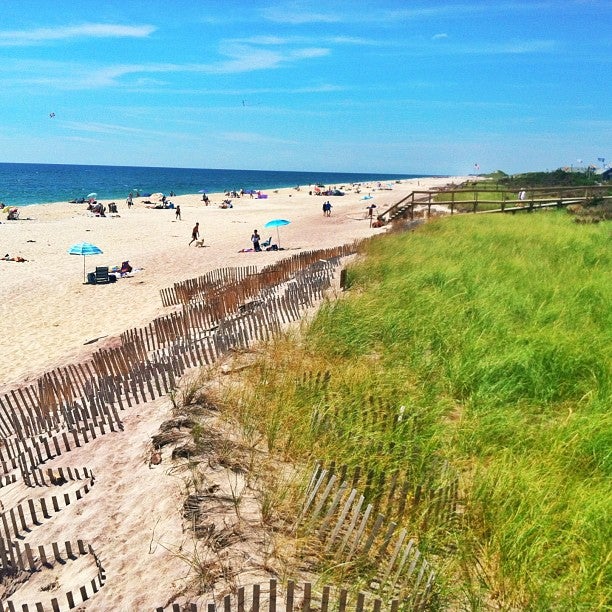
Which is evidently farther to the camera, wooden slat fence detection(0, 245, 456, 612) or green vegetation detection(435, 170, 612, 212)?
green vegetation detection(435, 170, 612, 212)

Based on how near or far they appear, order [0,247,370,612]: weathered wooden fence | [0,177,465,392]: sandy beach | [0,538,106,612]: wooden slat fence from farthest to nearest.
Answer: [0,177,465,392]: sandy beach, [0,247,370,612]: weathered wooden fence, [0,538,106,612]: wooden slat fence

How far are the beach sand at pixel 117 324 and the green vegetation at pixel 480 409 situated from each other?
3.99ft

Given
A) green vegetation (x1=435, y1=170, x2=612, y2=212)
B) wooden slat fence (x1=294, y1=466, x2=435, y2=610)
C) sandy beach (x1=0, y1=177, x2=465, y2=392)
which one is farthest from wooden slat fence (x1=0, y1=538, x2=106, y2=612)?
green vegetation (x1=435, y1=170, x2=612, y2=212)

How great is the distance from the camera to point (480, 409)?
4902mm

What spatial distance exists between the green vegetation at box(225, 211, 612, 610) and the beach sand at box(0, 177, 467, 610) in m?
1.21

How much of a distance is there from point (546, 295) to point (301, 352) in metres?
4.41

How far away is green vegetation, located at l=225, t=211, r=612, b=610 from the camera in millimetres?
3066

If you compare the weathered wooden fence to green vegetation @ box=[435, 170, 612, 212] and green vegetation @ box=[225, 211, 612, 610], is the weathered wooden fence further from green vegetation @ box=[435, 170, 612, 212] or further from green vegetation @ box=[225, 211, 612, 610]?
green vegetation @ box=[435, 170, 612, 212]

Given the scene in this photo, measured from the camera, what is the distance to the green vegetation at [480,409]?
3.07m

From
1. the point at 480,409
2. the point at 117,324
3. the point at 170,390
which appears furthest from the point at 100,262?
the point at 480,409

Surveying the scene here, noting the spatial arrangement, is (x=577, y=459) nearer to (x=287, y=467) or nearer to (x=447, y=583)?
(x=447, y=583)

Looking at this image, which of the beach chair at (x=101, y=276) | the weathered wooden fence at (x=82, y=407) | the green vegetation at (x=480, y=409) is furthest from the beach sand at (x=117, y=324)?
the green vegetation at (x=480, y=409)

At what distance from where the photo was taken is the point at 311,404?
4.91 metres

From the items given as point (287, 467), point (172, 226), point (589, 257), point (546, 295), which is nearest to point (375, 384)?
point (287, 467)
